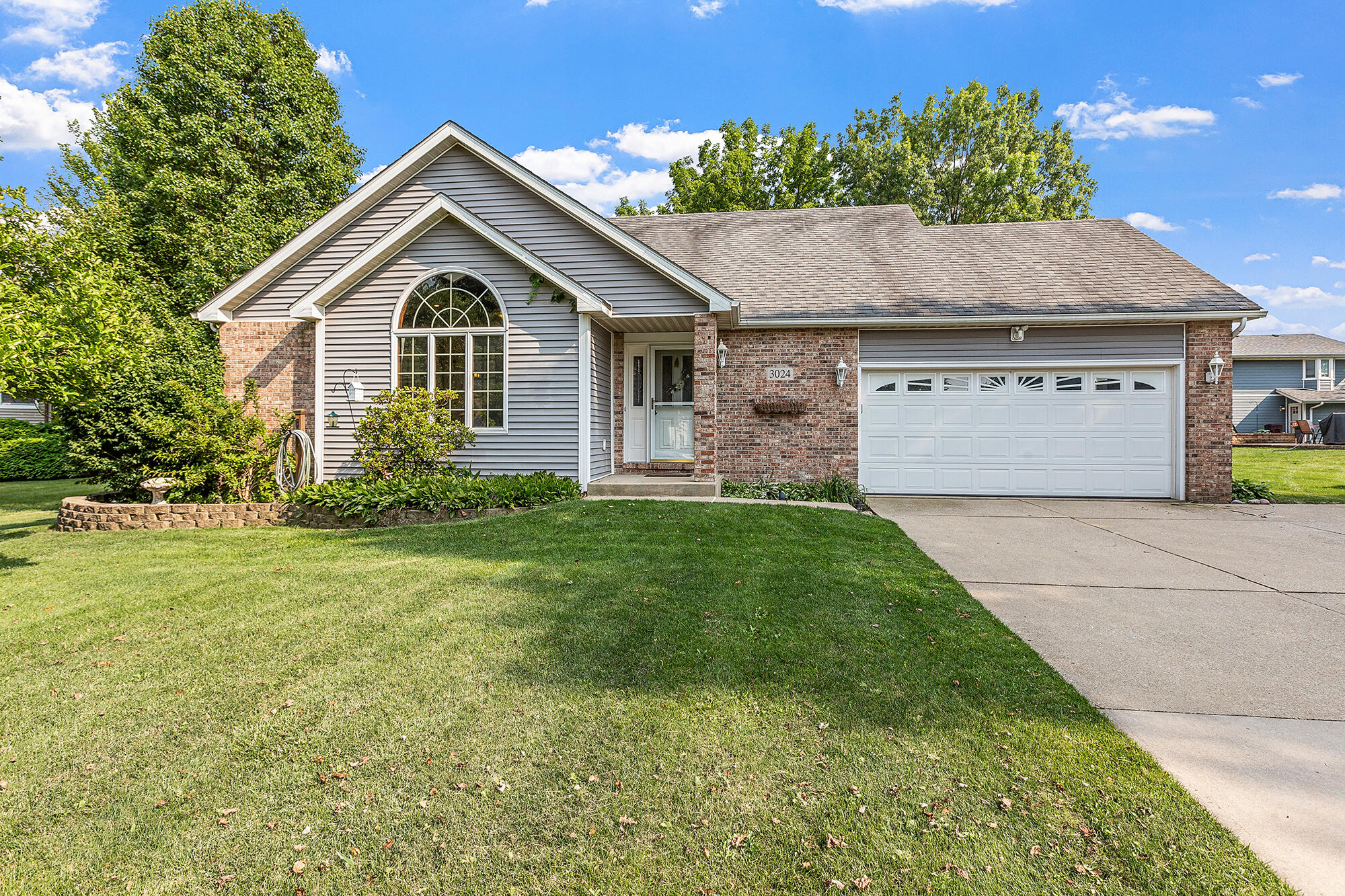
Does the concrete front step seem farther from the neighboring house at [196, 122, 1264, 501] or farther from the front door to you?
the front door

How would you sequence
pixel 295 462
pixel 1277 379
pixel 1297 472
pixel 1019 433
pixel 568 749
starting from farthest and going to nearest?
pixel 1277 379 < pixel 1297 472 < pixel 1019 433 < pixel 295 462 < pixel 568 749

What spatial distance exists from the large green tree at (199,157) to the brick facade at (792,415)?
15.6 m

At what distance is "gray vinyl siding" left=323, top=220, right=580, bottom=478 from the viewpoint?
8.98 metres

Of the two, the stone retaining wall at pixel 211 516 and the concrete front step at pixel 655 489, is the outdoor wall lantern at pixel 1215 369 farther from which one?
the stone retaining wall at pixel 211 516

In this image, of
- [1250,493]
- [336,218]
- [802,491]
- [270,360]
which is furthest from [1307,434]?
[270,360]

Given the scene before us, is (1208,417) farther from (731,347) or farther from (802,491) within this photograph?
(731,347)

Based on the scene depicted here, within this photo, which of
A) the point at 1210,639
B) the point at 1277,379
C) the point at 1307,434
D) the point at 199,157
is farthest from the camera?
the point at 1277,379

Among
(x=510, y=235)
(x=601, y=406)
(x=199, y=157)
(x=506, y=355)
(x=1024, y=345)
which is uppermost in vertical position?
(x=199, y=157)

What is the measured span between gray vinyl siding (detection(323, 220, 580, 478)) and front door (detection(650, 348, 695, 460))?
2.38m

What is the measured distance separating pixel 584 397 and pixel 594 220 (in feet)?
8.95

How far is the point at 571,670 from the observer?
3.31 meters

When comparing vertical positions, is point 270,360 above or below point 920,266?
below

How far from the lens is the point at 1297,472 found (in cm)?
1414

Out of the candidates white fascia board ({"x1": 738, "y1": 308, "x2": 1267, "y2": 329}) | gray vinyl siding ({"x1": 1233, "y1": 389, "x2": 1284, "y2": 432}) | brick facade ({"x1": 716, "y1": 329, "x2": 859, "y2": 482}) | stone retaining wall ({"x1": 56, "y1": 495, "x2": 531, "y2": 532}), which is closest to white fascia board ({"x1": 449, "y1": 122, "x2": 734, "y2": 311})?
white fascia board ({"x1": 738, "y1": 308, "x2": 1267, "y2": 329})
